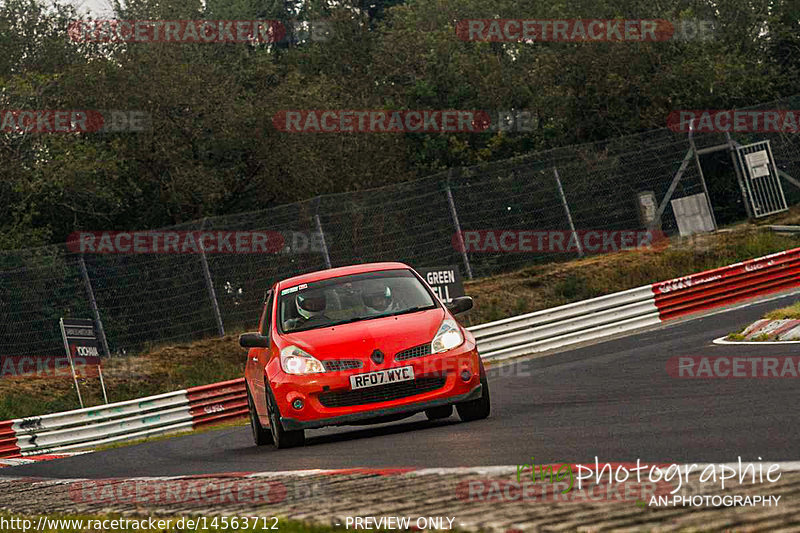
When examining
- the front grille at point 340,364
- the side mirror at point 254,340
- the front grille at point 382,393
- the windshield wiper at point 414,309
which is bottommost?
the front grille at point 382,393

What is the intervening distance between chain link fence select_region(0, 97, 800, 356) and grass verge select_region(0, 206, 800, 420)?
770 millimetres

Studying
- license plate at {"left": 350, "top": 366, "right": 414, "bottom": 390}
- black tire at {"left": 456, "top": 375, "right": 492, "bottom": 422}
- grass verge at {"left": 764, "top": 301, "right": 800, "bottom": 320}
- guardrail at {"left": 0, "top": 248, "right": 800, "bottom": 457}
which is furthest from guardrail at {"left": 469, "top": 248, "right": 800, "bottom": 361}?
license plate at {"left": 350, "top": 366, "right": 414, "bottom": 390}

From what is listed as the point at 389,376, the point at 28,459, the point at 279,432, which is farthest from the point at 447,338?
the point at 28,459

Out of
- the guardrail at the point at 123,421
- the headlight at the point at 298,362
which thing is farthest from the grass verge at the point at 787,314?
the guardrail at the point at 123,421

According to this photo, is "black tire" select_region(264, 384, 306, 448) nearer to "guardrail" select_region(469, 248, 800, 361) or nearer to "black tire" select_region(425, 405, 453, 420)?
"black tire" select_region(425, 405, 453, 420)

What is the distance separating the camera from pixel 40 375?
80.6 feet

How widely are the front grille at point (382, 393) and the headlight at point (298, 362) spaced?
0.25 meters

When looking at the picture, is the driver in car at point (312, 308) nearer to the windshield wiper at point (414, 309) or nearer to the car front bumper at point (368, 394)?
the windshield wiper at point (414, 309)

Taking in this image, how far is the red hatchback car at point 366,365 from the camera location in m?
10.9

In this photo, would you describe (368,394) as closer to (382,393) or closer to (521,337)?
(382,393)

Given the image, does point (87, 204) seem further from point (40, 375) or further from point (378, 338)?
point (378, 338)

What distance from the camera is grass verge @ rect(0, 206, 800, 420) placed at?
24.8 meters

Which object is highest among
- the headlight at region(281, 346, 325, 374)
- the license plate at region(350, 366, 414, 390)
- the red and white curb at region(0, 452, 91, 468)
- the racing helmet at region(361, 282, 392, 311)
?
the racing helmet at region(361, 282, 392, 311)

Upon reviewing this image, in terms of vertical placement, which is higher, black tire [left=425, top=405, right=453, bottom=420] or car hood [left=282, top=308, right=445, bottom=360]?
car hood [left=282, top=308, right=445, bottom=360]
